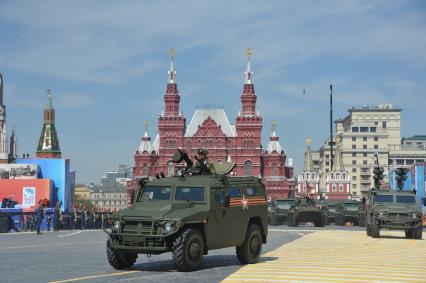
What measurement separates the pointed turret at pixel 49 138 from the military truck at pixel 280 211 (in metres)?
113

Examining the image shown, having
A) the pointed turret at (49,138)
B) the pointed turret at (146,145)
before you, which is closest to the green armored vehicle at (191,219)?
the pointed turret at (146,145)

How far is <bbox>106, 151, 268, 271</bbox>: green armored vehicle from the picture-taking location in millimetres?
15375

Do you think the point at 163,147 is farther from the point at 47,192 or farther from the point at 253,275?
the point at 253,275

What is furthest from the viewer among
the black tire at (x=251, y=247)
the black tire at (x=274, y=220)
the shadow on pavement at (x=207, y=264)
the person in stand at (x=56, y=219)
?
the black tire at (x=274, y=220)

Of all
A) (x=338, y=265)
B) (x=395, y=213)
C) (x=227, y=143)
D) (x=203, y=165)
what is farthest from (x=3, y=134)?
(x=338, y=265)

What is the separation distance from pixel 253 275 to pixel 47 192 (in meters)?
65.9

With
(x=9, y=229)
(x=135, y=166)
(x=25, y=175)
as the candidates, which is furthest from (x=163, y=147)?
(x=9, y=229)

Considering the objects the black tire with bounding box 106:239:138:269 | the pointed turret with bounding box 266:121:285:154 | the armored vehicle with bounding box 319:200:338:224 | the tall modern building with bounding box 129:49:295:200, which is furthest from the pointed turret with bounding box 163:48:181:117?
the black tire with bounding box 106:239:138:269

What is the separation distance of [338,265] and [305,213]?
32599 millimetres

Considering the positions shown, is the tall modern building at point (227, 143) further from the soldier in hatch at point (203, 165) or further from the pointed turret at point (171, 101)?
the soldier in hatch at point (203, 165)

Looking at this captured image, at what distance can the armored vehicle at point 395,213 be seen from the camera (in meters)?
29.7

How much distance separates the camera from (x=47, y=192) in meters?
78.1

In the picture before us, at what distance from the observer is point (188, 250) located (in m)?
15.5

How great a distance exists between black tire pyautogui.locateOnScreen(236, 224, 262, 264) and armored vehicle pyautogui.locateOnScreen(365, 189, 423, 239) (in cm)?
1252
